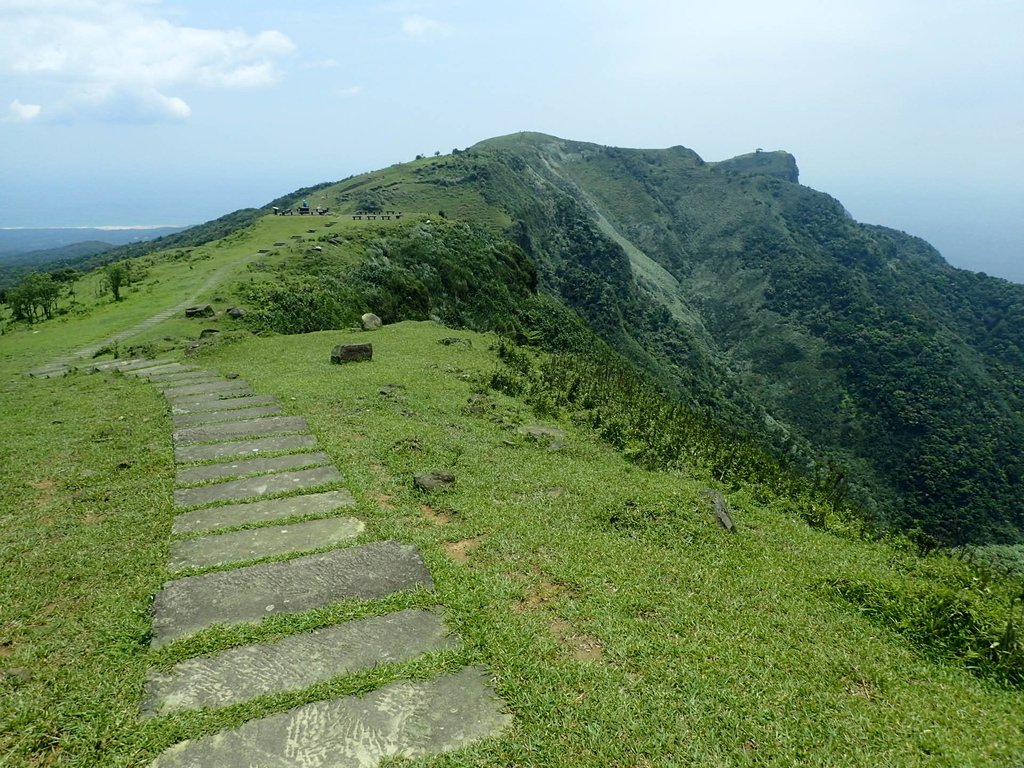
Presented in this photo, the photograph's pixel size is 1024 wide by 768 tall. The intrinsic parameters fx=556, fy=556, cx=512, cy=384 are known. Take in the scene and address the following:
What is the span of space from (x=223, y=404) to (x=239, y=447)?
3483mm

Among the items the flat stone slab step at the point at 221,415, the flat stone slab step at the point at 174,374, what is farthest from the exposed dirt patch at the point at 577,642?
the flat stone slab step at the point at 174,374

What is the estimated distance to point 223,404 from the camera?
1354 cm

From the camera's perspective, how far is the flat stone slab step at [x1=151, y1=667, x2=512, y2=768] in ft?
14.5

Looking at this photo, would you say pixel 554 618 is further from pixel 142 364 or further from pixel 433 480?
pixel 142 364

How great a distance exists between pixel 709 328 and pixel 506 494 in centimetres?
11557

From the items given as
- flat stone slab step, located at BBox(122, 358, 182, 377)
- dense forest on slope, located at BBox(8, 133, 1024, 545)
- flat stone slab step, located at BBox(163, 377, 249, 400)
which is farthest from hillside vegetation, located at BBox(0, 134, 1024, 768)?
dense forest on slope, located at BBox(8, 133, 1024, 545)

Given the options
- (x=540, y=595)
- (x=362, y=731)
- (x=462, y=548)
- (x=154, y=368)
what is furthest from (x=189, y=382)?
(x=362, y=731)

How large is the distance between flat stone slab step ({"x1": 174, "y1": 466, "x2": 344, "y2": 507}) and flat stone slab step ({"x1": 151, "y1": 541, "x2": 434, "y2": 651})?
2167 millimetres

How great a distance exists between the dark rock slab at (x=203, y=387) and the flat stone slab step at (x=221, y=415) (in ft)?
6.83

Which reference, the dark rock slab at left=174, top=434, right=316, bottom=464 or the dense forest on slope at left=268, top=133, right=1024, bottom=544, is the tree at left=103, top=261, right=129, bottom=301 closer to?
the dense forest on slope at left=268, top=133, right=1024, bottom=544

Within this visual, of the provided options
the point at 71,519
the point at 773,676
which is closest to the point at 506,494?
the point at 773,676

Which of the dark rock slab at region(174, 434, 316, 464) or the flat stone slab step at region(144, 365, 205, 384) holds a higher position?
the flat stone slab step at region(144, 365, 205, 384)

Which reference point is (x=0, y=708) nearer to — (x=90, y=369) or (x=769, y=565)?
(x=769, y=565)

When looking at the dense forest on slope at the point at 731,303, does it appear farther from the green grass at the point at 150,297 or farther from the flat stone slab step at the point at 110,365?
the flat stone slab step at the point at 110,365
